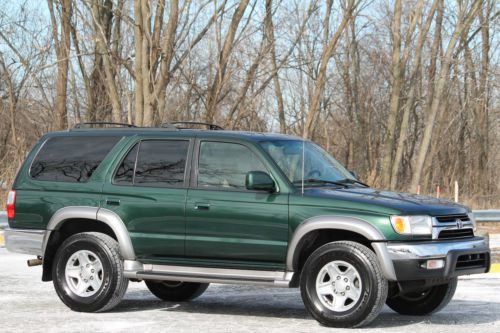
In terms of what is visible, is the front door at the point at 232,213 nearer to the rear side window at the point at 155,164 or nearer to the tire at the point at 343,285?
the rear side window at the point at 155,164

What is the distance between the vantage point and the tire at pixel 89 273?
8.93 m

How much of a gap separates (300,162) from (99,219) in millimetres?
1983

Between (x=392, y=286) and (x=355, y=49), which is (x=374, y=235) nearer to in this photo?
(x=392, y=286)

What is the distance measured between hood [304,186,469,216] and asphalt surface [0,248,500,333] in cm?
101

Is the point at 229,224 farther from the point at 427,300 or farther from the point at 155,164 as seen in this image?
the point at 427,300

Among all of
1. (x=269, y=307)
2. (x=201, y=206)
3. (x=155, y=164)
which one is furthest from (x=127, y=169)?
(x=269, y=307)


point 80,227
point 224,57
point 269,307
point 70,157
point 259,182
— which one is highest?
point 224,57

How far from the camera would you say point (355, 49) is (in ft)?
143

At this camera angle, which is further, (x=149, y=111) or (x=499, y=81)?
(x=499, y=81)

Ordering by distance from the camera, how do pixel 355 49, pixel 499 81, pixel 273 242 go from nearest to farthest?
pixel 273 242 < pixel 499 81 < pixel 355 49

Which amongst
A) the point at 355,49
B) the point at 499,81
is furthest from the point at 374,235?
the point at 355,49

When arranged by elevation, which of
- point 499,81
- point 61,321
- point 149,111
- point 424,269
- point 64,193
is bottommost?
point 61,321

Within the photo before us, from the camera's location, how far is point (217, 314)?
9047mm

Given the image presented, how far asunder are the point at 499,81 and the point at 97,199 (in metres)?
33.2
